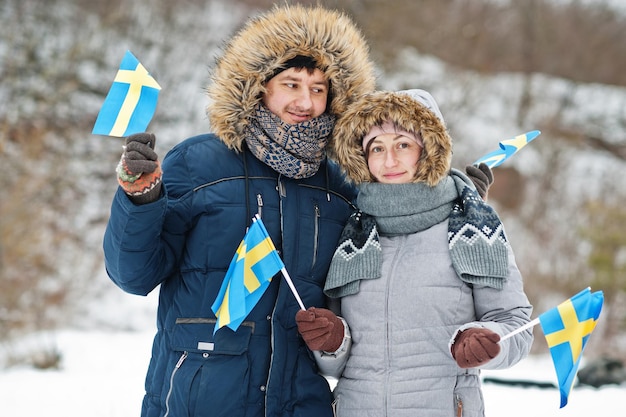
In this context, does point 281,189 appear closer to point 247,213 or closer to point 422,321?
point 247,213

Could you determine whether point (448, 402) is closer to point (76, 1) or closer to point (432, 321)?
point (432, 321)

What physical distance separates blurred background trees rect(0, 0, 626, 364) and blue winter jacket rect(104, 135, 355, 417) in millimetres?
5575

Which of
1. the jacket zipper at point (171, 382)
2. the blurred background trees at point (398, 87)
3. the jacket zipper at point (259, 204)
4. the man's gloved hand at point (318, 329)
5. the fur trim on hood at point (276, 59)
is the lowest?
the jacket zipper at point (171, 382)

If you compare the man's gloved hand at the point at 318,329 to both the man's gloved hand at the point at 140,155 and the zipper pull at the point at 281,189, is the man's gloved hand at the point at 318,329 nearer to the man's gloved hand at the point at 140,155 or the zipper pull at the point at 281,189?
the zipper pull at the point at 281,189

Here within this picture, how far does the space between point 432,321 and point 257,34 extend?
1.34 meters

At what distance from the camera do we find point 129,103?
249 centimetres

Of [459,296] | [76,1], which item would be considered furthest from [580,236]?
[76,1]

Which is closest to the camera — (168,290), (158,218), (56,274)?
(158,218)

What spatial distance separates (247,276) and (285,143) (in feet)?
1.86

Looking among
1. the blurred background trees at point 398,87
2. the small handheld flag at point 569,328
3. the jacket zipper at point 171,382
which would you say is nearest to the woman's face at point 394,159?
the small handheld flag at point 569,328

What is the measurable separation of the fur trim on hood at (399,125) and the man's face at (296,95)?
13cm

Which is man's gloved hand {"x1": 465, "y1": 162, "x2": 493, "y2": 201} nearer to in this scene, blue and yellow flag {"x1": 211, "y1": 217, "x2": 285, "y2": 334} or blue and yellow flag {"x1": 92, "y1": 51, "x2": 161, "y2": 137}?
blue and yellow flag {"x1": 211, "y1": 217, "x2": 285, "y2": 334}

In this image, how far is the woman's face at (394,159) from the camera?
273cm

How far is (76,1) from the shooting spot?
51.0 ft
